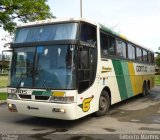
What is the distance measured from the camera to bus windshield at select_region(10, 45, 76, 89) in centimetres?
851

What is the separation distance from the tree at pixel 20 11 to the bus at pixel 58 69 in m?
8.10

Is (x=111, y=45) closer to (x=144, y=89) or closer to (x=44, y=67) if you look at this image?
(x=44, y=67)

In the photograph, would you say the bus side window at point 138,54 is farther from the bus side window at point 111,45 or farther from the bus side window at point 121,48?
the bus side window at point 111,45

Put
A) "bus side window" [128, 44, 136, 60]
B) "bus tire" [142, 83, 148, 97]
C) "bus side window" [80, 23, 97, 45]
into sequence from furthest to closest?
"bus tire" [142, 83, 148, 97]
"bus side window" [128, 44, 136, 60]
"bus side window" [80, 23, 97, 45]

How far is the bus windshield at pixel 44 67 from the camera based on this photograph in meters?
8.51

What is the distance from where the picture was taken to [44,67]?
29.0ft

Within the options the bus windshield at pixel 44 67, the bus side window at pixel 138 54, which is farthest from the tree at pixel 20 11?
the bus windshield at pixel 44 67

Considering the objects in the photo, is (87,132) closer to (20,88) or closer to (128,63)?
(20,88)

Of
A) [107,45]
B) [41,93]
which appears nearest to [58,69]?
[41,93]

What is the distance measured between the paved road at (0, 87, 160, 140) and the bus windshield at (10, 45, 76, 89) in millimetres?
1253

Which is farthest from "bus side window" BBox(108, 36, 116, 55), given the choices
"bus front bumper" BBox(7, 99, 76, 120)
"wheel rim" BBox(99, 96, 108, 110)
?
"bus front bumper" BBox(7, 99, 76, 120)

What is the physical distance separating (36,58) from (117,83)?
4.33m

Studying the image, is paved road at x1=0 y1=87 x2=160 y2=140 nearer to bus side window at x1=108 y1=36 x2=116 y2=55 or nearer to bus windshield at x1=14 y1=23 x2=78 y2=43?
bus side window at x1=108 y1=36 x2=116 y2=55

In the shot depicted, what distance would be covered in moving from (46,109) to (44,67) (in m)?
1.21
